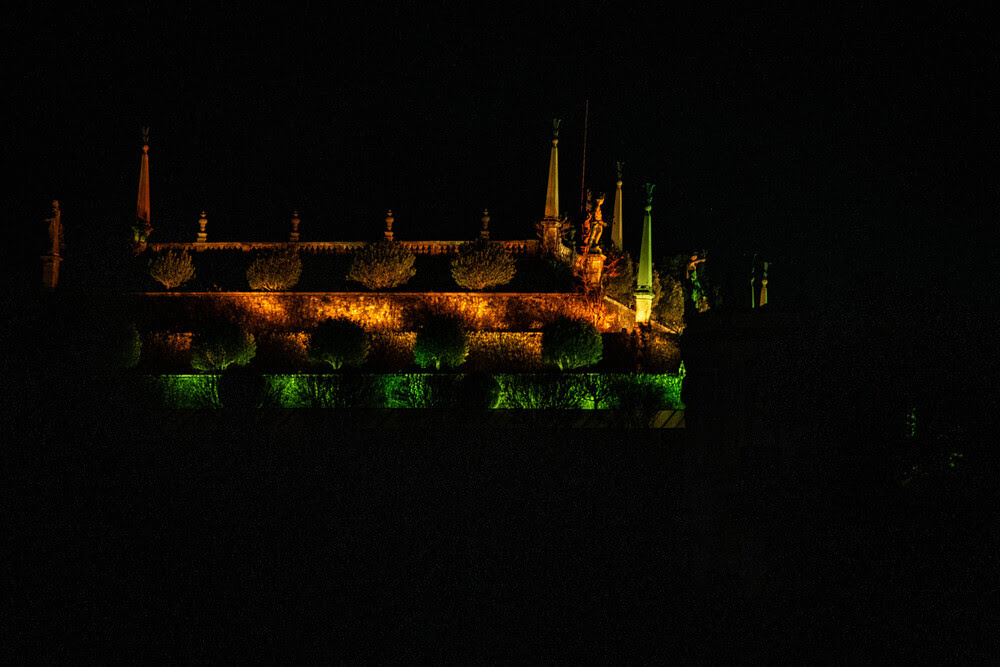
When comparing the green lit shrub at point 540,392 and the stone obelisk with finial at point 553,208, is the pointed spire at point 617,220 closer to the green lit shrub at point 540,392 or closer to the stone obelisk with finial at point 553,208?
the stone obelisk with finial at point 553,208

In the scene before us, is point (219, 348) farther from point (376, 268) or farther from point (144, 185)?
point (144, 185)

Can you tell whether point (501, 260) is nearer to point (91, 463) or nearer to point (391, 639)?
point (91, 463)

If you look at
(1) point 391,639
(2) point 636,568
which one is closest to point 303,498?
(1) point 391,639

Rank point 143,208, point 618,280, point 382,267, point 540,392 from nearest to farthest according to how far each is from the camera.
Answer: point 540,392
point 382,267
point 618,280
point 143,208

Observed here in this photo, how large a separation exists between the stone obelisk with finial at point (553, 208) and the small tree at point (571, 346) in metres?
7.78

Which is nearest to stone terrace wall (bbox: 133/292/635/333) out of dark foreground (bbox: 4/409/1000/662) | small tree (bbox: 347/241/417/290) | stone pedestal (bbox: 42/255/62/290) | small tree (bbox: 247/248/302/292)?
small tree (bbox: 247/248/302/292)

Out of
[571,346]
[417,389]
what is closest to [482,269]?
[571,346]

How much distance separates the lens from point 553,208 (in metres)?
42.5

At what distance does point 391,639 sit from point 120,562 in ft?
17.6

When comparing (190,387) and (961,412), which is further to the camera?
(190,387)

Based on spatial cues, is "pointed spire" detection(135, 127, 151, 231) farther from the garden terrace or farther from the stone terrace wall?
the stone terrace wall

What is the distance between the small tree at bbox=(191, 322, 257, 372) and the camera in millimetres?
34219

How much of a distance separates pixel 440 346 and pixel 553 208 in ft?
34.5

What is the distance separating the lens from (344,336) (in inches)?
1358
